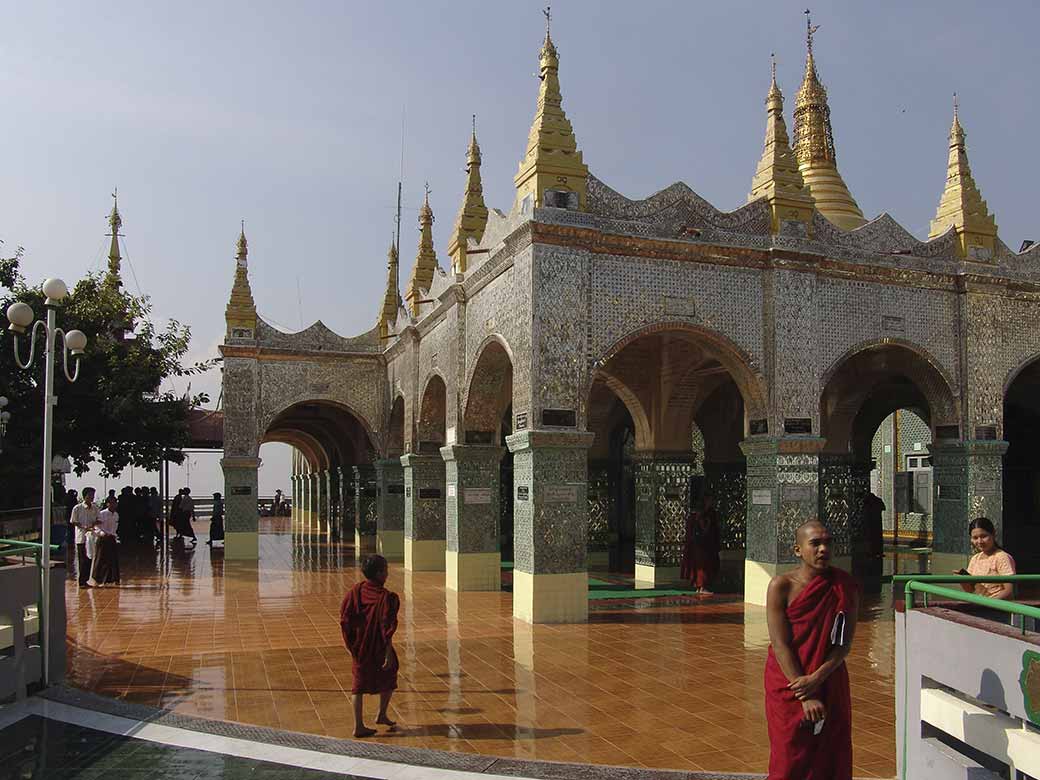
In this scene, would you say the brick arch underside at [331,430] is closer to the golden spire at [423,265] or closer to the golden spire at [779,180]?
the golden spire at [423,265]

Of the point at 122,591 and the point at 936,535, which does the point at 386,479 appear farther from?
the point at 936,535

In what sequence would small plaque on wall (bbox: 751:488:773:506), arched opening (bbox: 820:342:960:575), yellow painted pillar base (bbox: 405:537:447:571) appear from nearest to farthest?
small plaque on wall (bbox: 751:488:773:506) < arched opening (bbox: 820:342:960:575) < yellow painted pillar base (bbox: 405:537:447:571)

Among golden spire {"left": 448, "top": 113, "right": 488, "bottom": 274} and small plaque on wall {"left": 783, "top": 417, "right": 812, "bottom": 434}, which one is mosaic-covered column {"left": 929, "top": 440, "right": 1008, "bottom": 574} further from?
golden spire {"left": 448, "top": 113, "right": 488, "bottom": 274}

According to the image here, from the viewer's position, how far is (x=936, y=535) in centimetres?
1309

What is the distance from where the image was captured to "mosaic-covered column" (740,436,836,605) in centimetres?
1158

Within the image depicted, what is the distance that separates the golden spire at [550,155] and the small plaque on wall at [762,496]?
4.33 metres

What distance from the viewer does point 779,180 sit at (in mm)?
12023

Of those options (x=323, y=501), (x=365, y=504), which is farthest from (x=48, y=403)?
(x=323, y=501)

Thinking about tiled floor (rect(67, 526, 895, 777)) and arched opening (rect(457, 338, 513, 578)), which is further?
arched opening (rect(457, 338, 513, 578))

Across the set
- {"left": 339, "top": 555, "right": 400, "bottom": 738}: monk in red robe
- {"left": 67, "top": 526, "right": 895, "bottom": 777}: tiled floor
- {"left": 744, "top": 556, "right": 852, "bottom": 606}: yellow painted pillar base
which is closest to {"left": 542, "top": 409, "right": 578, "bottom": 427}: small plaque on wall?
{"left": 67, "top": 526, "right": 895, "bottom": 777}: tiled floor

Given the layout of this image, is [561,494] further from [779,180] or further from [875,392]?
[875,392]

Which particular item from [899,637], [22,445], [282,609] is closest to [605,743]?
[899,637]

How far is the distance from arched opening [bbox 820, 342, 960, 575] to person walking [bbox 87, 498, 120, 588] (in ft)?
35.8

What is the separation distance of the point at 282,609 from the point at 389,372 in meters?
8.27
